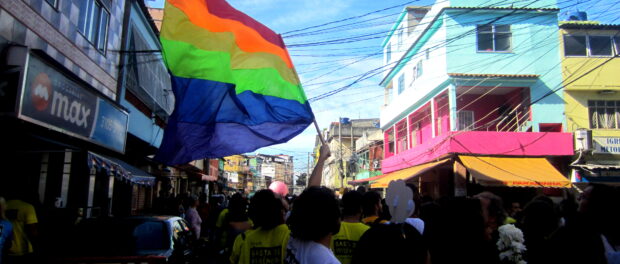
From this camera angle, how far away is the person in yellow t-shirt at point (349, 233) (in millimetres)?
3596

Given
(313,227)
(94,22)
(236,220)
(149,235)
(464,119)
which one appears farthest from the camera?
(464,119)

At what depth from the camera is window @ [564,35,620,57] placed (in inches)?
711

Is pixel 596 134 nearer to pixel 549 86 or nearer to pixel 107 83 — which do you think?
pixel 549 86

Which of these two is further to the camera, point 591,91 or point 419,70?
point 419,70

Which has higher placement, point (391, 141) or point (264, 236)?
point (391, 141)

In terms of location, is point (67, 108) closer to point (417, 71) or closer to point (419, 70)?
point (419, 70)

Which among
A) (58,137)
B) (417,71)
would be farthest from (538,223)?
(417,71)

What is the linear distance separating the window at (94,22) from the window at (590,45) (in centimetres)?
1774

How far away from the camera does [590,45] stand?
18.1m

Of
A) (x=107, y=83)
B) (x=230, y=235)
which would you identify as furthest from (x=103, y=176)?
(x=230, y=235)

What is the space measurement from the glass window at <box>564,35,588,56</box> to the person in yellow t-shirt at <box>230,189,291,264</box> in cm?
1898

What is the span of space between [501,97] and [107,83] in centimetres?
1629

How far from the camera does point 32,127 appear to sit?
6496 millimetres

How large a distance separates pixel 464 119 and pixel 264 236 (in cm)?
1792
